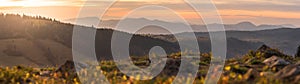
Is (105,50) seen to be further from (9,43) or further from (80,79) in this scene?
(80,79)

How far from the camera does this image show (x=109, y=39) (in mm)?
195000

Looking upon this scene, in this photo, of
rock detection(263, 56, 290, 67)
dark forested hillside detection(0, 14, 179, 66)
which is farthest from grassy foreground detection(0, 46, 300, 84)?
dark forested hillside detection(0, 14, 179, 66)

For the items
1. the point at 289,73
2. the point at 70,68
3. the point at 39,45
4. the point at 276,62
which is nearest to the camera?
the point at 289,73

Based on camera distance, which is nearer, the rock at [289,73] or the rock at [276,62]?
the rock at [289,73]

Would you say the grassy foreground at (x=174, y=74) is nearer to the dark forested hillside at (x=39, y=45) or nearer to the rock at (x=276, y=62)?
the rock at (x=276, y=62)

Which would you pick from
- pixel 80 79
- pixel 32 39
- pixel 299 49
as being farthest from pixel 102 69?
pixel 32 39

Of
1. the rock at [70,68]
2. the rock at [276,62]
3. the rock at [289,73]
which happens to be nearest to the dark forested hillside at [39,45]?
the rock at [70,68]

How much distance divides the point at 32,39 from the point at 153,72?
16004 centimetres

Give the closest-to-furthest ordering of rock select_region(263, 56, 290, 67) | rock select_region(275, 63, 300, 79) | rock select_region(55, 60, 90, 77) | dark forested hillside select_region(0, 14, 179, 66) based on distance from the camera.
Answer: rock select_region(275, 63, 300, 79) < rock select_region(263, 56, 290, 67) < rock select_region(55, 60, 90, 77) < dark forested hillside select_region(0, 14, 179, 66)

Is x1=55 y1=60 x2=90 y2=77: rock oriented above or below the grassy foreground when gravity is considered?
below

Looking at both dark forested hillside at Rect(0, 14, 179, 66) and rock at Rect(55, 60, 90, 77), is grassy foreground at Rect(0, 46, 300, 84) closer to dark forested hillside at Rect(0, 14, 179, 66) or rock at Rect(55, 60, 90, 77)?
rock at Rect(55, 60, 90, 77)

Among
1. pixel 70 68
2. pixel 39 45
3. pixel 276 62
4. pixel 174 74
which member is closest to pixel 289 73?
pixel 276 62

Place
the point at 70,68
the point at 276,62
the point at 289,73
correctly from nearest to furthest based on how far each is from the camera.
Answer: the point at 289,73, the point at 276,62, the point at 70,68

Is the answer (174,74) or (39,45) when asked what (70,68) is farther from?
(39,45)
